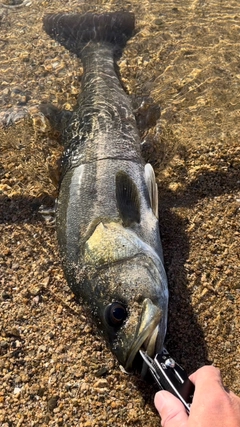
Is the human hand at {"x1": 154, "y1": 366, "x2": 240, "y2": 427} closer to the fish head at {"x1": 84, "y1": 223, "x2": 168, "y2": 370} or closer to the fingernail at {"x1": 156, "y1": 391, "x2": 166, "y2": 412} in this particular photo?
the fingernail at {"x1": 156, "y1": 391, "x2": 166, "y2": 412}

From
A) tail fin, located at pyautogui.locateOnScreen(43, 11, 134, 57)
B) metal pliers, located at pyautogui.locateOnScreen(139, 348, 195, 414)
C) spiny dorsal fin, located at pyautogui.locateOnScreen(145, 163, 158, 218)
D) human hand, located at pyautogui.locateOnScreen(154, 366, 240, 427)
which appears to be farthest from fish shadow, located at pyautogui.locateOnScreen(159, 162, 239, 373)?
tail fin, located at pyautogui.locateOnScreen(43, 11, 134, 57)

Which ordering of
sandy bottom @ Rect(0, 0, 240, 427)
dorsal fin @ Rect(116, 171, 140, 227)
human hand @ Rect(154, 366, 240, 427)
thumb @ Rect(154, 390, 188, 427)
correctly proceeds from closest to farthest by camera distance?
human hand @ Rect(154, 366, 240, 427), thumb @ Rect(154, 390, 188, 427), sandy bottom @ Rect(0, 0, 240, 427), dorsal fin @ Rect(116, 171, 140, 227)

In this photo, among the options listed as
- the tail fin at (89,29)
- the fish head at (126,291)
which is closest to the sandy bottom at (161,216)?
→ the tail fin at (89,29)

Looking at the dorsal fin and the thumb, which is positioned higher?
the dorsal fin

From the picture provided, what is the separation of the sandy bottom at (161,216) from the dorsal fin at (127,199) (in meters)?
0.52

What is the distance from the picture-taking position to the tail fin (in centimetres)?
612

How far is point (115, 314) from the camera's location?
3.05 meters

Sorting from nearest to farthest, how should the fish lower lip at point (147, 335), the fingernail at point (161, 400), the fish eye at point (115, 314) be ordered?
the fingernail at point (161, 400) → the fish lower lip at point (147, 335) → the fish eye at point (115, 314)

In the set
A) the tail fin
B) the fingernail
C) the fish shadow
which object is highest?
the tail fin

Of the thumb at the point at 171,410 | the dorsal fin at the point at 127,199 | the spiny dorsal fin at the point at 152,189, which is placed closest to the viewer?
the thumb at the point at 171,410

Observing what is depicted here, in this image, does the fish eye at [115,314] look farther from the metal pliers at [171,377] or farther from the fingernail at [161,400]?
the fingernail at [161,400]

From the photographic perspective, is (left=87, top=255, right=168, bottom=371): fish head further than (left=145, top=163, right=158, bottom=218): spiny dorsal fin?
No

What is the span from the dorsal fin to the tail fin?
10.0ft

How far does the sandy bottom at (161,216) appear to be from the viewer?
3.31 metres
